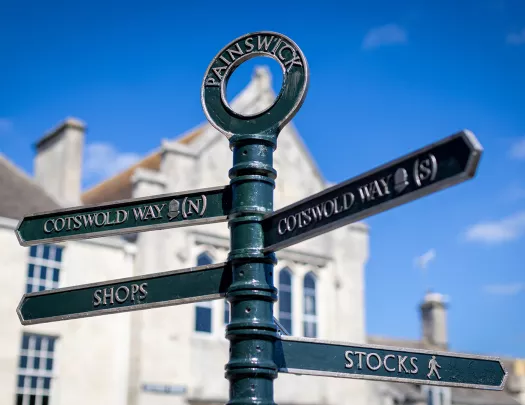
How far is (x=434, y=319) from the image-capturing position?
33219mm

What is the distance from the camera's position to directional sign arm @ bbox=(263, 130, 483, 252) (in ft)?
11.0

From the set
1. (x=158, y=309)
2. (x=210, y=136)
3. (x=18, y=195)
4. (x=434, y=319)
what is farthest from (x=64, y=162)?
(x=434, y=319)

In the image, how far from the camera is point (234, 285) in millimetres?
4145

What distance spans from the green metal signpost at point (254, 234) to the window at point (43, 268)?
14192mm

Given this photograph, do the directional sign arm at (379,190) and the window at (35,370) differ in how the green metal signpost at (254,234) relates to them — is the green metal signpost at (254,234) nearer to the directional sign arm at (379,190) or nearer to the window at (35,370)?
the directional sign arm at (379,190)

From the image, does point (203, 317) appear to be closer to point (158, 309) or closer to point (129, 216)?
point (158, 309)

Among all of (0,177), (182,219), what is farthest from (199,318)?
(182,219)

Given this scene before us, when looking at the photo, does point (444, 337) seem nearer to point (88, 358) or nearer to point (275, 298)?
point (88, 358)

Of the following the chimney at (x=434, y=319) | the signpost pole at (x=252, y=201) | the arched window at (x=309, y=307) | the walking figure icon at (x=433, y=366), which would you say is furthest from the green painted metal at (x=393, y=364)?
the chimney at (x=434, y=319)

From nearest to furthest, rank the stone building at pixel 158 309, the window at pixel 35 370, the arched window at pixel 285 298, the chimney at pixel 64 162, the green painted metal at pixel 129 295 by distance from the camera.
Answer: the green painted metal at pixel 129 295, the window at pixel 35 370, the stone building at pixel 158 309, the arched window at pixel 285 298, the chimney at pixel 64 162

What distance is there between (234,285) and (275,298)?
23 cm

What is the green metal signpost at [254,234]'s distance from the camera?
394 cm

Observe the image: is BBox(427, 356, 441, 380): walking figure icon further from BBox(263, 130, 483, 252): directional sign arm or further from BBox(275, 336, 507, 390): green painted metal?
BBox(263, 130, 483, 252): directional sign arm

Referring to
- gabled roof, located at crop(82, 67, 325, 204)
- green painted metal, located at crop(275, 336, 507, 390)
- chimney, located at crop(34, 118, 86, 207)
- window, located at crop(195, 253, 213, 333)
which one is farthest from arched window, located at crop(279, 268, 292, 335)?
green painted metal, located at crop(275, 336, 507, 390)
